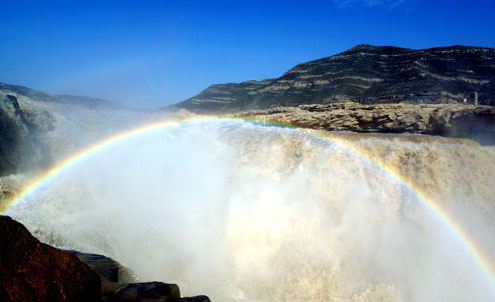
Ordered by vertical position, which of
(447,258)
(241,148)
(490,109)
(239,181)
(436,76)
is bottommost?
(447,258)

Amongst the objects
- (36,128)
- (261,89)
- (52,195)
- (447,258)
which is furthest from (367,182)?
(261,89)

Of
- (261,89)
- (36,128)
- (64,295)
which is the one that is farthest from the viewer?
(261,89)

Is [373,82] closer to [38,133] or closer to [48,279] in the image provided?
[38,133]

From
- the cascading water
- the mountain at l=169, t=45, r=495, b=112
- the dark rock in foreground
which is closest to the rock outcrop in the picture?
the cascading water

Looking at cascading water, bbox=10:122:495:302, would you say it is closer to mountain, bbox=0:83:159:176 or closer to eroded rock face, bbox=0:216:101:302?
mountain, bbox=0:83:159:176

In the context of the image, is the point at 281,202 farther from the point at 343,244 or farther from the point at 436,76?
the point at 436,76

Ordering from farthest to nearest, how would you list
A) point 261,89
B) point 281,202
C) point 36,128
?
point 261,89, point 36,128, point 281,202

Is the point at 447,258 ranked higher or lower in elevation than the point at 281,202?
lower
